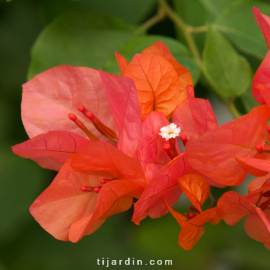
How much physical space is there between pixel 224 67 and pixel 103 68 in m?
0.18

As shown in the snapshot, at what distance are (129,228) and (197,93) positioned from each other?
0.37 metres

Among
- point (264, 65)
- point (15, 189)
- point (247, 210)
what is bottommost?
point (15, 189)

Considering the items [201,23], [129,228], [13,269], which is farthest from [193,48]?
[13,269]

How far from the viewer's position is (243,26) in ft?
1.86

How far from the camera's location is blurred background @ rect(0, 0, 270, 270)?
1.76 ft

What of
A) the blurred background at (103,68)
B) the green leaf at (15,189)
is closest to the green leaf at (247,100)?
the blurred background at (103,68)

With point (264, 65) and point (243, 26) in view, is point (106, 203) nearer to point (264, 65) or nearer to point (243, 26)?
point (264, 65)

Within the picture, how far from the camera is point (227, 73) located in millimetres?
496

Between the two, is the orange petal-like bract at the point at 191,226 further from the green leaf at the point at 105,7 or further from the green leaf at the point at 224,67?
the green leaf at the point at 105,7

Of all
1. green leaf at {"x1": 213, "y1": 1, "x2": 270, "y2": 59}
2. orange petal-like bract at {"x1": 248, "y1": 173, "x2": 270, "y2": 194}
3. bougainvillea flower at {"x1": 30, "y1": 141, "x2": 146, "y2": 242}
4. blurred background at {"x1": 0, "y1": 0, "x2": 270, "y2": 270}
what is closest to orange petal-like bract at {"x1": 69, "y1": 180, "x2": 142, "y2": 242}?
bougainvillea flower at {"x1": 30, "y1": 141, "x2": 146, "y2": 242}

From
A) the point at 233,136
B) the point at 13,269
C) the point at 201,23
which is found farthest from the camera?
the point at 13,269

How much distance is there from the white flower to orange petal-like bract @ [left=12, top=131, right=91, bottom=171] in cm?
8

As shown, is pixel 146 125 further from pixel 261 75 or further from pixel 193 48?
pixel 193 48

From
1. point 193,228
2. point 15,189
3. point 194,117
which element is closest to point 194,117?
point 194,117
